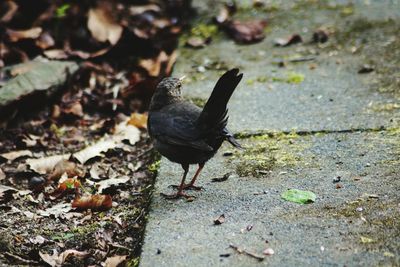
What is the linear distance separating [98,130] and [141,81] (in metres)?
0.68

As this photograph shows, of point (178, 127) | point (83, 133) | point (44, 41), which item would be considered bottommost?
point (83, 133)

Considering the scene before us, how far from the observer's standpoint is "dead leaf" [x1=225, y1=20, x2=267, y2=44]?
648 cm

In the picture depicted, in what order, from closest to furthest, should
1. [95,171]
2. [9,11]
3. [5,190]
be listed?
[5,190]
[95,171]
[9,11]

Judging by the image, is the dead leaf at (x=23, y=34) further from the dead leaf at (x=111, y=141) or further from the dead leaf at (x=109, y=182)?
the dead leaf at (x=109, y=182)

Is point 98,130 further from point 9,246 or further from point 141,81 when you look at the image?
point 9,246

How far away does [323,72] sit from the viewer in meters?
5.68

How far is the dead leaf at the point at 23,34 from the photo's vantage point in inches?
245

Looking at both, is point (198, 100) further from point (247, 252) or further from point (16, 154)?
point (247, 252)

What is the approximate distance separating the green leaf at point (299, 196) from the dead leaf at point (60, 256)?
1163mm

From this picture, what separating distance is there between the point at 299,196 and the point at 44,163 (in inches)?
76.7

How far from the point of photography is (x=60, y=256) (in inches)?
135

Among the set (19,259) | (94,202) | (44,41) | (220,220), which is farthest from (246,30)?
(19,259)

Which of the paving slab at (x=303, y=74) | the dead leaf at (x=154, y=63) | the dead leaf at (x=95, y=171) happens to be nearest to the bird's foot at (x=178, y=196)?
the dead leaf at (x=95, y=171)

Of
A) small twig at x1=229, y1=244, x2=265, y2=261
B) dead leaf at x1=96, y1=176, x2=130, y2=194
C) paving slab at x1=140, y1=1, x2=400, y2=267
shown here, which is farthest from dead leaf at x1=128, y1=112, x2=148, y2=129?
small twig at x1=229, y1=244, x2=265, y2=261
